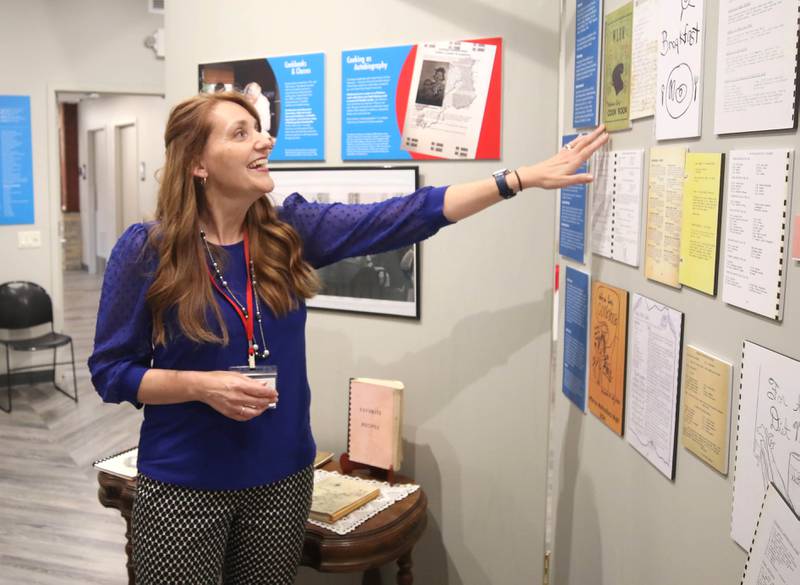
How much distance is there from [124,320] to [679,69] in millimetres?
1308

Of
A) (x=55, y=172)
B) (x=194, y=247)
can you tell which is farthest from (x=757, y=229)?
(x=55, y=172)

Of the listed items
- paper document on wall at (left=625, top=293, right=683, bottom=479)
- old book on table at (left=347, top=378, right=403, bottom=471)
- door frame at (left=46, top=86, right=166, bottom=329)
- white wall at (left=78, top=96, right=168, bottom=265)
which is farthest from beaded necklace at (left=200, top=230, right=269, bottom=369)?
white wall at (left=78, top=96, right=168, bottom=265)

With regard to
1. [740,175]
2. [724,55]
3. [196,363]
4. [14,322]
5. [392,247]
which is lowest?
[14,322]

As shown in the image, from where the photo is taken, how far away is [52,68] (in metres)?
6.34

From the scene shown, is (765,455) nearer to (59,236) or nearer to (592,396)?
(592,396)

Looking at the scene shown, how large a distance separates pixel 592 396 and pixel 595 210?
1.62 ft

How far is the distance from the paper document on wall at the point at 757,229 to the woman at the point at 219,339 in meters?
0.59

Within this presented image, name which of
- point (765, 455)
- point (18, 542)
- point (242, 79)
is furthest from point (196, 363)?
point (18, 542)

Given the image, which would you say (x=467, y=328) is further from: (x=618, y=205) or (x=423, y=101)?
(x=618, y=205)

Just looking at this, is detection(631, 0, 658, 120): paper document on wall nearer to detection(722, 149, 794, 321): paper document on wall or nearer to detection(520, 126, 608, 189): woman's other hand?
detection(520, 126, 608, 189): woman's other hand

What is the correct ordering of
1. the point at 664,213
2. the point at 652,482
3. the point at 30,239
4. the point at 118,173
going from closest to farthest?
the point at 664,213
the point at 652,482
the point at 30,239
the point at 118,173

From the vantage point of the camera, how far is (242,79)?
2.92m

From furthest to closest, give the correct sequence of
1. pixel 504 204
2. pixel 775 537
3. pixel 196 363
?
1. pixel 504 204
2. pixel 196 363
3. pixel 775 537

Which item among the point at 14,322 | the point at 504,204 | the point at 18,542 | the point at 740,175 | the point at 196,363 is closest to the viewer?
the point at 740,175
